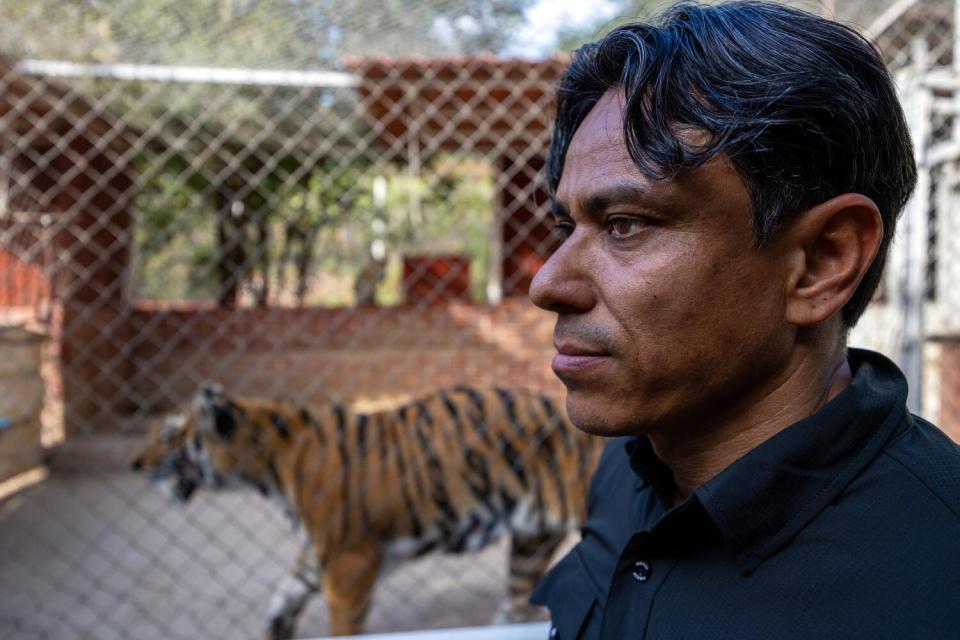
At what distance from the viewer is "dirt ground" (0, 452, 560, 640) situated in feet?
13.8

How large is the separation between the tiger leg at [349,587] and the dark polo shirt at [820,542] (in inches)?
105

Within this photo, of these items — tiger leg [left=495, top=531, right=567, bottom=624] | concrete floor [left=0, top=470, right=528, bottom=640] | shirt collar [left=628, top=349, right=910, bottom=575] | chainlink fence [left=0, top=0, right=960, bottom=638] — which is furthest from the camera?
concrete floor [left=0, top=470, right=528, bottom=640]

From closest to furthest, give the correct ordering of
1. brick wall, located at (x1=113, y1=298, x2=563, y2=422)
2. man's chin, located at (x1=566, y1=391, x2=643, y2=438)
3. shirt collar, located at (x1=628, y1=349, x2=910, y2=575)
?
shirt collar, located at (x1=628, y1=349, x2=910, y2=575)
man's chin, located at (x1=566, y1=391, x2=643, y2=438)
brick wall, located at (x1=113, y1=298, x2=563, y2=422)

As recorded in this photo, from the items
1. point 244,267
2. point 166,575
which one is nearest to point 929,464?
point 166,575

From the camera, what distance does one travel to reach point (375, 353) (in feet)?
28.1

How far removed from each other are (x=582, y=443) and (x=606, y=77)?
121 inches

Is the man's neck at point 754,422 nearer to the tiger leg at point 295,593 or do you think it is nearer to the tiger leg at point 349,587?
the tiger leg at point 349,587

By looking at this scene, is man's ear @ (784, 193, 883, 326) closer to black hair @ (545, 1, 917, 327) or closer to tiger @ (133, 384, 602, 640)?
black hair @ (545, 1, 917, 327)

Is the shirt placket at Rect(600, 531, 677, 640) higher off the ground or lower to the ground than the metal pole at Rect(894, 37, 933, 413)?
lower

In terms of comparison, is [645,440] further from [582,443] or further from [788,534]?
[582,443]

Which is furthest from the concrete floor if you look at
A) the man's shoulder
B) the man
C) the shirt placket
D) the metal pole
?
the man's shoulder

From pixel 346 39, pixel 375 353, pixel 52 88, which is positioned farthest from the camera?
pixel 375 353

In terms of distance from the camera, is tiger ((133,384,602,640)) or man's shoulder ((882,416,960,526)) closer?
man's shoulder ((882,416,960,526))

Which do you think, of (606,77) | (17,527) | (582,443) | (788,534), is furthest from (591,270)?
(17,527)
